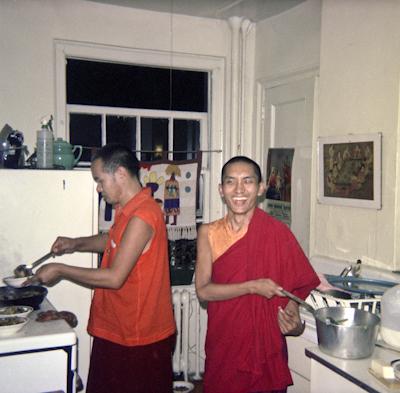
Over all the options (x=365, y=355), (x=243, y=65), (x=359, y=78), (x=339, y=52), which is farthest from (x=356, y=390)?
(x=243, y=65)

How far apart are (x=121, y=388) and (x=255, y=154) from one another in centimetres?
207

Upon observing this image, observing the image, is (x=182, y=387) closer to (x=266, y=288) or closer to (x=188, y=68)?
(x=266, y=288)

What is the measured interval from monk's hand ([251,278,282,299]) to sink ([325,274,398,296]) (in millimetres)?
495

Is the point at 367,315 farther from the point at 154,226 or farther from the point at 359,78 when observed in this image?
the point at 359,78

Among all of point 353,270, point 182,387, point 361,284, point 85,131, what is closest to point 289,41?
point 85,131

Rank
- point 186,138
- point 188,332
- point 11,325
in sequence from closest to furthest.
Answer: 1. point 11,325
2. point 188,332
3. point 186,138

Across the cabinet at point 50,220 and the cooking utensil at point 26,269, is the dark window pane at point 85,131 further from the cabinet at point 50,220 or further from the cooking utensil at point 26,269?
the cooking utensil at point 26,269

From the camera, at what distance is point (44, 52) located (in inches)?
122

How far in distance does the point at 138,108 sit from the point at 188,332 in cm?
166

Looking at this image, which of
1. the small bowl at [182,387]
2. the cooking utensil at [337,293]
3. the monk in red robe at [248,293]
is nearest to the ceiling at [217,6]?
the monk in red robe at [248,293]

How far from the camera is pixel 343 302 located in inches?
77.9

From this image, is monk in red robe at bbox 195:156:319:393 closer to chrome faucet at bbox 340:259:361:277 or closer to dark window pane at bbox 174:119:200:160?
chrome faucet at bbox 340:259:361:277

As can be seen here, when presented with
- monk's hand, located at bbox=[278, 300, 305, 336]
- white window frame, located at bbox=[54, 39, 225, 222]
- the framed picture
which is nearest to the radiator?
white window frame, located at bbox=[54, 39, 225, 222]

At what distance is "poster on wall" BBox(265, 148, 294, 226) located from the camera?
330cm
